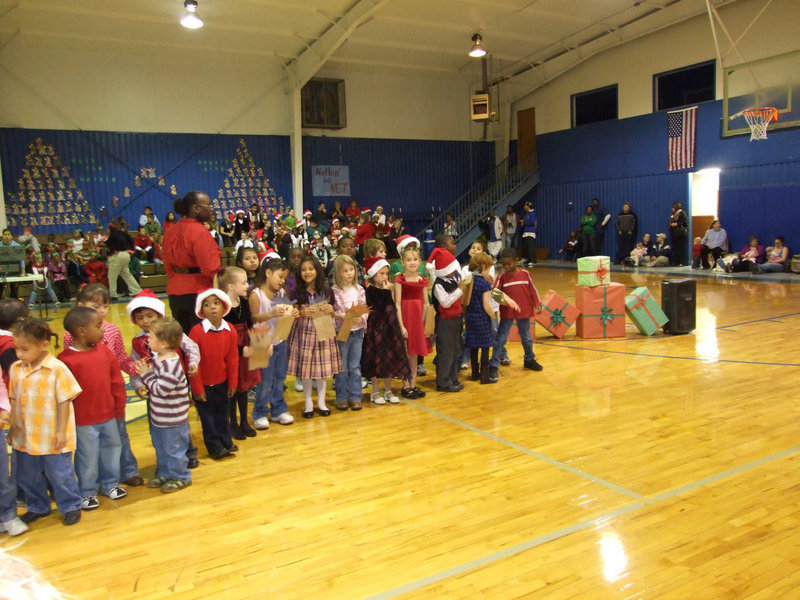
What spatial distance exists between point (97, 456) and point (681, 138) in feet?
53.9

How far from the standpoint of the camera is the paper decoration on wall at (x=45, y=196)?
14945mm

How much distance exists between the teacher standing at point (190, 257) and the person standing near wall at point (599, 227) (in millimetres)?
15512

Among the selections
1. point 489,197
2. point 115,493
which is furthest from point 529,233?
point 115,493

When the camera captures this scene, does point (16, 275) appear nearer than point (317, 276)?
No

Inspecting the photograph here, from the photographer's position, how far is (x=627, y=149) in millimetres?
17875

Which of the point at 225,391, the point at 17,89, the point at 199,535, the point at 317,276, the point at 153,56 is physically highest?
the point at 153,56

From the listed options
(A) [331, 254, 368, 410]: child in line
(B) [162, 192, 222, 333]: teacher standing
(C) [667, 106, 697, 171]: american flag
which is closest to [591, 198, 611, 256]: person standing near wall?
(C) [667, 106, 697, 171]: american flag

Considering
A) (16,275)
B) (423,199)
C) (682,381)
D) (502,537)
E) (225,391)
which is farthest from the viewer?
(423,199)

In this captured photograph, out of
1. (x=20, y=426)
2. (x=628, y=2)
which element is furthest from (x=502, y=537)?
(x=628, y=2)

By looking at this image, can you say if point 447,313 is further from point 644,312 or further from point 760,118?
point 760,118

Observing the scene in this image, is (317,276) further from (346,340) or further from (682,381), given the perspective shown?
(682,381)

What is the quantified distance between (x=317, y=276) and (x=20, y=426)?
2193mm

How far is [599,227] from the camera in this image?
18625 millimetres

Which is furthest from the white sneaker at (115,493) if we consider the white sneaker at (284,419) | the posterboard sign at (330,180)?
the posterboard sign at (330,180)
